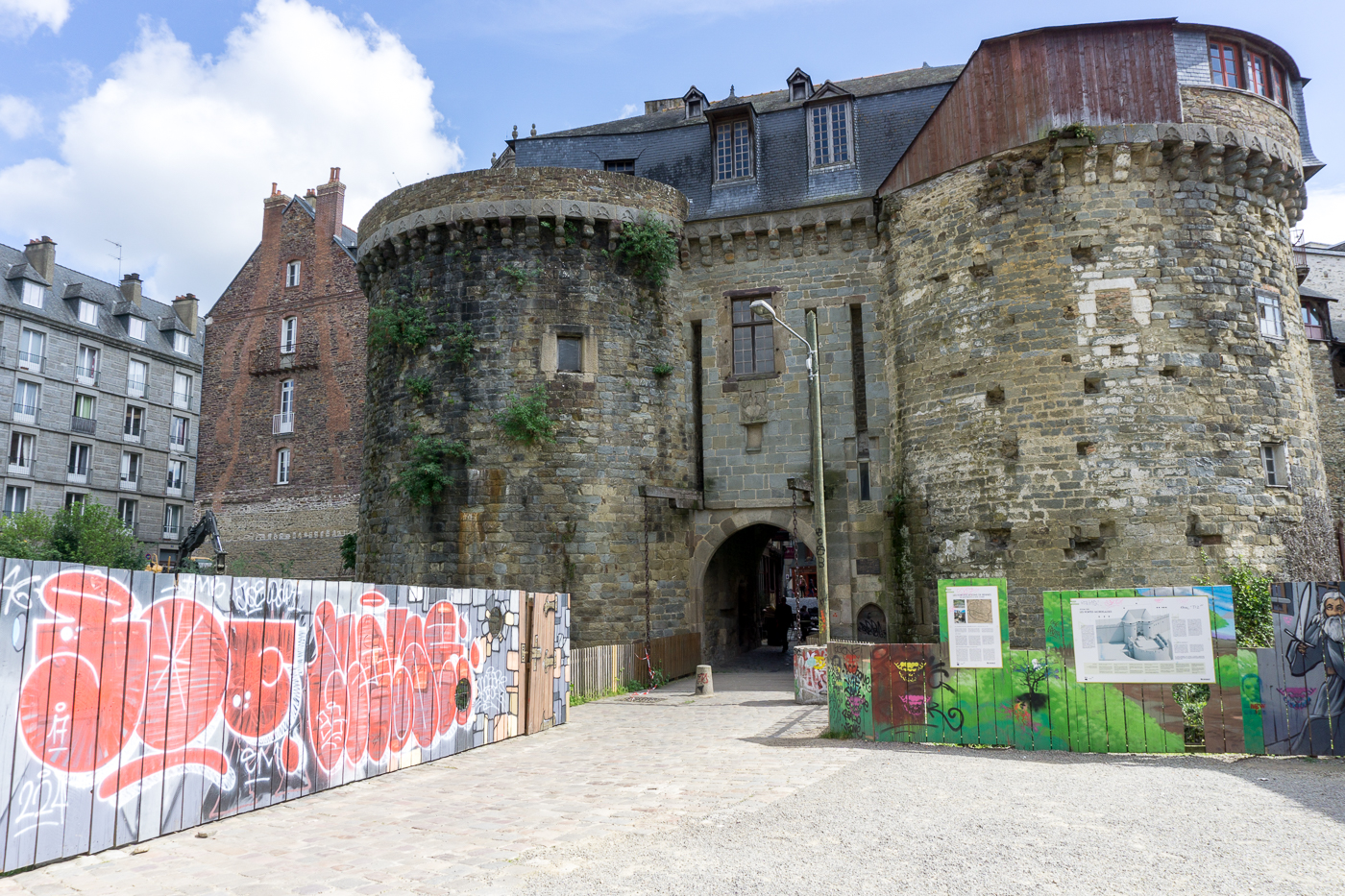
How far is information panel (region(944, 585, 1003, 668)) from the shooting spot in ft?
32.1

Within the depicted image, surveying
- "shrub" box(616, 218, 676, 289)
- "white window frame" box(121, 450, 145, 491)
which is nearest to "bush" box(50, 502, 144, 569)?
"white window frame" box(121, 450, 145, 491)

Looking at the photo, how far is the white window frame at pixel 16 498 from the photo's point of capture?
33.6 m

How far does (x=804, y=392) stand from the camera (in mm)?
17938

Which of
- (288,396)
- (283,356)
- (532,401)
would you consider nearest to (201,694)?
(532,401)

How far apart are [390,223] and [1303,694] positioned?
17.1 meters

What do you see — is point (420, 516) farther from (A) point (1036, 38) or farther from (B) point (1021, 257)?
(A) point (1036, 38)

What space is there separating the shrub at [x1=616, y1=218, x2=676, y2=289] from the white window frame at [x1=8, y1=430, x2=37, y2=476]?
2915 cm

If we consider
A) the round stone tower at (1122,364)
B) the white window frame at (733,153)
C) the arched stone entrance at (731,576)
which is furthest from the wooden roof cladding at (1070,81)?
the arched stone entrance at (731,576)

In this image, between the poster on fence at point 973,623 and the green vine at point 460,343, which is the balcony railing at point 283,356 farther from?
the poster on fence at point 973,623

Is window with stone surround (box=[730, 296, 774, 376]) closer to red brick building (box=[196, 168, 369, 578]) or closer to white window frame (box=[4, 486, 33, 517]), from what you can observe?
red brick building (box=[196, 168, 369, 578])

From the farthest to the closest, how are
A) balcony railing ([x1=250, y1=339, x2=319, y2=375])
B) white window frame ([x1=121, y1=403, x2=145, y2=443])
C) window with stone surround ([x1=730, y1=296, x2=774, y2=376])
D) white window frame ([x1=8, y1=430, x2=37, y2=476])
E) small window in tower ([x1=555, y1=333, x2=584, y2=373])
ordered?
white window frame ([x1=121, y1=403, x2=145, y2=443]) → white window frame ([x1=8, y1=430, x2=37, y2=476]) → balcony railing ([x1=250, y1=339, x2=319, y2=375]) → window with stone surround ([x1=730, y1=296, x2=774, y2=376]) → small window in tower ([x1=555, y1=333, x2=584, y2=373])

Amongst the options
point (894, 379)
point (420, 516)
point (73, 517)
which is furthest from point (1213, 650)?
point (73, 517)

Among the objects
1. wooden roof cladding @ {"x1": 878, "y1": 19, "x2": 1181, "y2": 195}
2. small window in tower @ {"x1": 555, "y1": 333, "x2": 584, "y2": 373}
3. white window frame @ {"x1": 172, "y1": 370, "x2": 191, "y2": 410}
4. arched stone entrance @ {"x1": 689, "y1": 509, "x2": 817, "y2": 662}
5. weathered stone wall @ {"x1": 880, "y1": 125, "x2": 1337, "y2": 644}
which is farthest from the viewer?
white window frame @ {"x1": 172, "y1": 370, "x2": 191, "y2": 410}

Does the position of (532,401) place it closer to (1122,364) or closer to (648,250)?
(648,250)
